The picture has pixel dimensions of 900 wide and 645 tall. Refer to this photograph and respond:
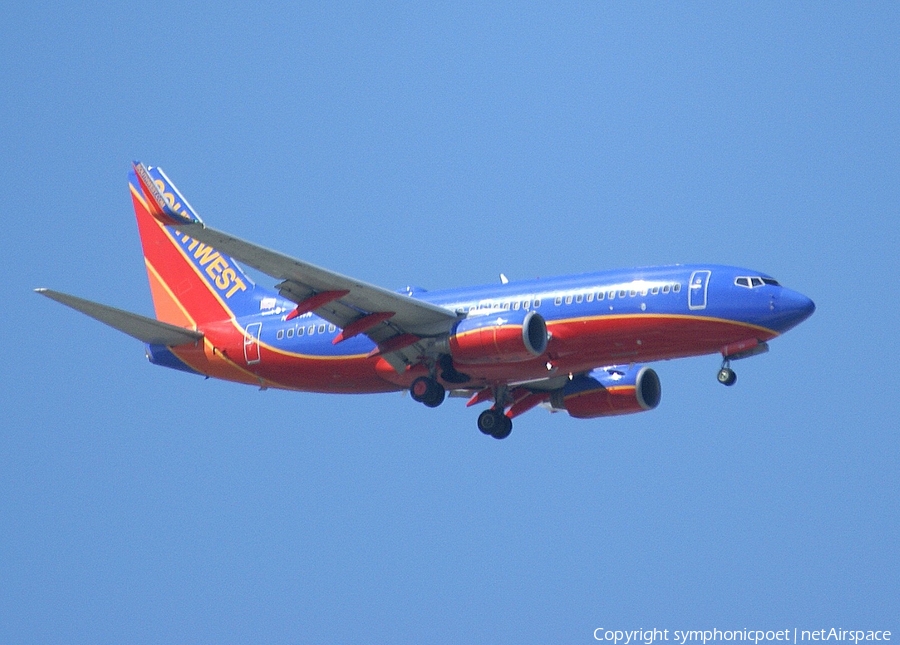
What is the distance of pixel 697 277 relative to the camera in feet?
143

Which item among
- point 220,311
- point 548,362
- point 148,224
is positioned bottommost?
point 548,362

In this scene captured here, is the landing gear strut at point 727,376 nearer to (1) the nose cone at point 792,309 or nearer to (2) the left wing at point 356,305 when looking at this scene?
(1) the nose cone at point 792,309

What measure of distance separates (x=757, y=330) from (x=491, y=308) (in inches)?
325

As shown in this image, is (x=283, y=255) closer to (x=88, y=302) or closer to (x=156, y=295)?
(x=88, y=302)

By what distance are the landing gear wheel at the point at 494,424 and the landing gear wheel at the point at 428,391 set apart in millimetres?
3194

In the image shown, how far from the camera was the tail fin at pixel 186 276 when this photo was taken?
170 feet

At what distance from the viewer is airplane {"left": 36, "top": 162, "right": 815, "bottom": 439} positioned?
43.1 meters

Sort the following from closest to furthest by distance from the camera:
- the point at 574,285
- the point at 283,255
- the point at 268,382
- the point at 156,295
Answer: the point at 283,255 → the point at 574,285 → the point at 268,382 → the point at 156,295

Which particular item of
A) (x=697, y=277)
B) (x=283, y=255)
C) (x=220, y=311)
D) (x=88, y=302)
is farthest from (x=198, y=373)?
(x=697, y=277)

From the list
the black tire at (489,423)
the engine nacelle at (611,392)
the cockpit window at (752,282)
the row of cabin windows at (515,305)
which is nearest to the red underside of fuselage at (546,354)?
the row of cabin windows at (515,305)

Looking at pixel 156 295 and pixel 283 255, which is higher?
pixel 156 295

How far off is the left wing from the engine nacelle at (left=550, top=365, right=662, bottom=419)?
654 centimetres

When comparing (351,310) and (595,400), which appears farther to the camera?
(595,400)

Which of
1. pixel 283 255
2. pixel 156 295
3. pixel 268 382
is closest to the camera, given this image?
pixel 283 255
